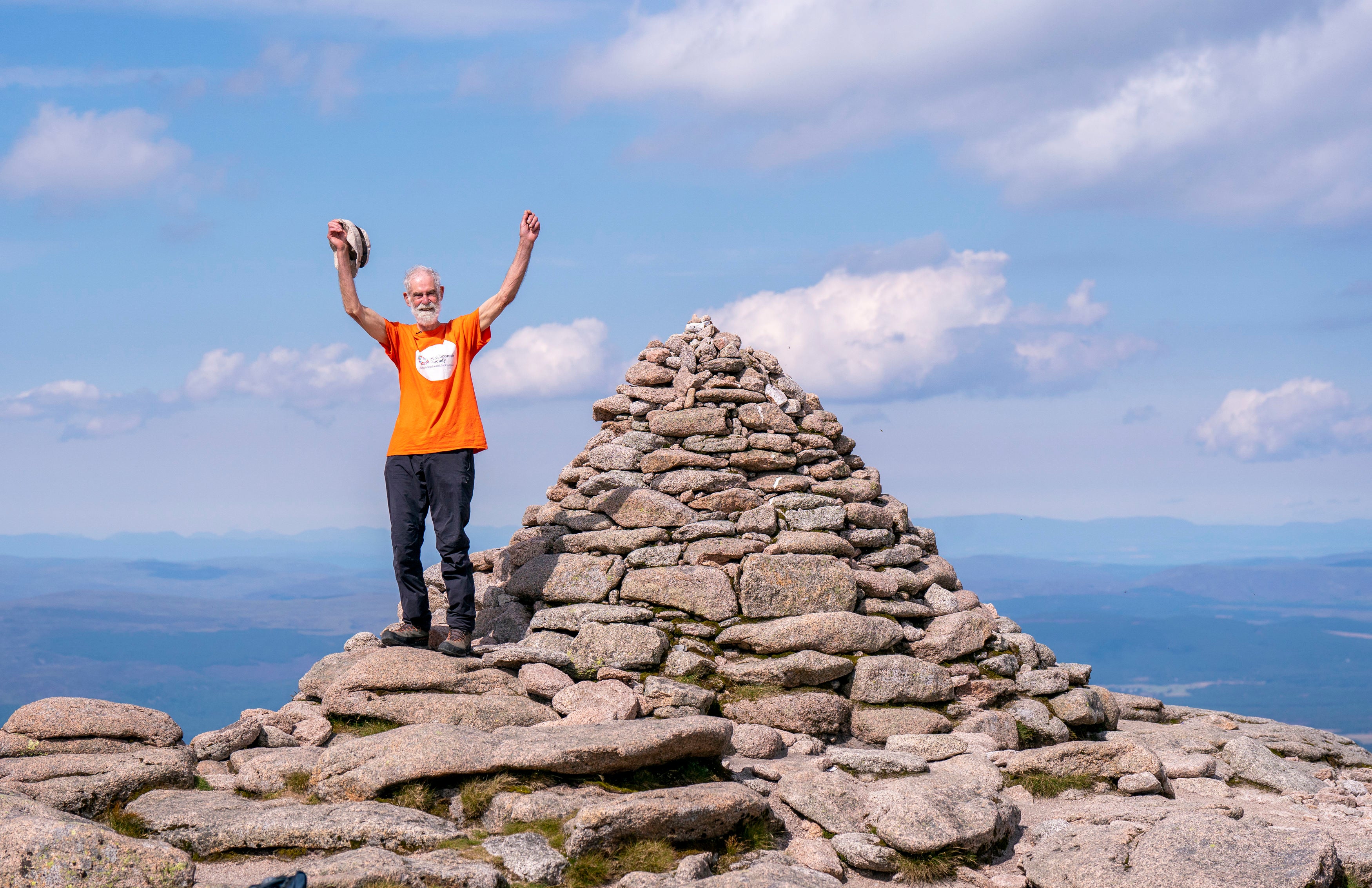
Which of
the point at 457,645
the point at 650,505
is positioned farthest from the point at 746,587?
the point at 457,645

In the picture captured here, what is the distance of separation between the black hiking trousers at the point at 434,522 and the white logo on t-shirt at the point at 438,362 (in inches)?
37.4

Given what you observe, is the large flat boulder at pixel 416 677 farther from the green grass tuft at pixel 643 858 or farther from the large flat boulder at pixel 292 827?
the green grass tuft at pixel 643 858

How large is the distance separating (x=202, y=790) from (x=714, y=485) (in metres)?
7.37

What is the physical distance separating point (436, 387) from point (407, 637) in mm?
3110

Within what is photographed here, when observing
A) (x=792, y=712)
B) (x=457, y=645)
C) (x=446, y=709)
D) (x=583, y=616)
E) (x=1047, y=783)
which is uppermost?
(x=583, y=616)

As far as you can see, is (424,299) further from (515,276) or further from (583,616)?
(583,616)

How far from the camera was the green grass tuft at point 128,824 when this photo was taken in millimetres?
8727

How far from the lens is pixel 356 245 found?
42.3ft

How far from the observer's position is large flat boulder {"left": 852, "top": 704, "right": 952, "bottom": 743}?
1277cm

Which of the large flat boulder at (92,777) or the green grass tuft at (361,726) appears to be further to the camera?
the green grass tuft at (361,726)

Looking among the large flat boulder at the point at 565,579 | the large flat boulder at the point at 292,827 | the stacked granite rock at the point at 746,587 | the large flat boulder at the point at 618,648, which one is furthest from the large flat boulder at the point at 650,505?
the large flat boulder at the point at 292,827

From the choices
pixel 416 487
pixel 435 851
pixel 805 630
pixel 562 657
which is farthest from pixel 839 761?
pixel 416 487

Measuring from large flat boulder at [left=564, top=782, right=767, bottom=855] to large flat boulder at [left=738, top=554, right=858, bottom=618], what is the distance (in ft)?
13.6

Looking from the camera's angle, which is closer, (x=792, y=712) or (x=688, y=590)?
(x=792, y=712)
